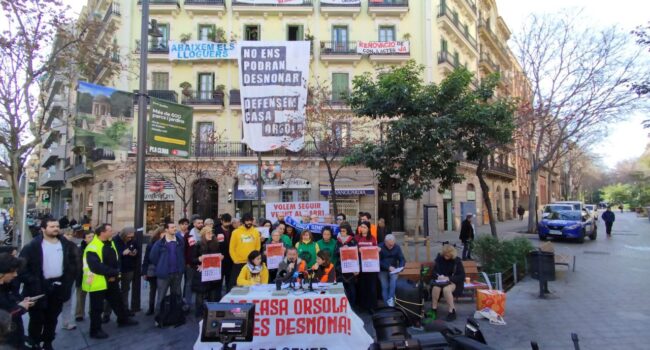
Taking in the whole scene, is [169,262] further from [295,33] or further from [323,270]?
[295,33]

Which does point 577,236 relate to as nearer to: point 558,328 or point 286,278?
point 558,328

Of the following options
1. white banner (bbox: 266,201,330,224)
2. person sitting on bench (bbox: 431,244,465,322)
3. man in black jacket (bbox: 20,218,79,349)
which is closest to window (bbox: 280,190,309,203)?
white banner (bbox: 266,201,330,224)

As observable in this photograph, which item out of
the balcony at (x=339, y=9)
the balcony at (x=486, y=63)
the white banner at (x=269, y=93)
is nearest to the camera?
the white banner at (x=269, y=93)

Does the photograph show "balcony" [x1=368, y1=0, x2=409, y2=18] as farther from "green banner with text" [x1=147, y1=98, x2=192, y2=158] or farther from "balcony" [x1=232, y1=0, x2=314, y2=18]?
"green banner with text" [x1=147, y1=98, x2=192, y2=158]

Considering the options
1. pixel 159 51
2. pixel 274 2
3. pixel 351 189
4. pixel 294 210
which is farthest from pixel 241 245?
pixel 274 2

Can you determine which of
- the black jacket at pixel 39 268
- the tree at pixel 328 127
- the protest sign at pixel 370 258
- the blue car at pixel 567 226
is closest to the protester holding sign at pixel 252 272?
the protest sign at pixel 370 258

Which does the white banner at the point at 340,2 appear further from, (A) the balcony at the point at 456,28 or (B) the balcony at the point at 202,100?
(B) the balcony at the point at 202,100

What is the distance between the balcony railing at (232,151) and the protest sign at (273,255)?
16.0 metres

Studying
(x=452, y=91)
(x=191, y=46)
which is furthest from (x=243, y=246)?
(x=191, y=46)

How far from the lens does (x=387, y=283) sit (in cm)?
809

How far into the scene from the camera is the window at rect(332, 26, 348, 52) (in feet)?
88.4

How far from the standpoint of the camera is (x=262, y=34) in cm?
2708

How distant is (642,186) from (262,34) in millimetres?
50361

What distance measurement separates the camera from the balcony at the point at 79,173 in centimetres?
3020
